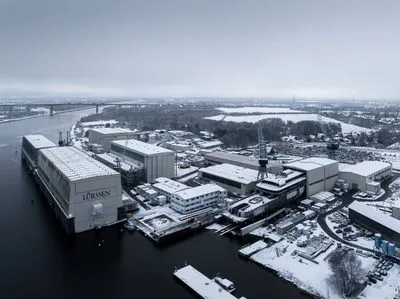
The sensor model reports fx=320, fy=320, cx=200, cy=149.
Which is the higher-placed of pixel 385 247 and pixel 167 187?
pixel 167 187

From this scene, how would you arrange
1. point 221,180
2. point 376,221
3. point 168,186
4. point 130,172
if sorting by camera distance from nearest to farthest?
1. point 376,221
2. point 168,186
3. point 221,180
4. point 130,172

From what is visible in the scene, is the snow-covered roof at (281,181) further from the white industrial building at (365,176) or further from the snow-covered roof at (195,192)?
the white industrial building at (365,176)

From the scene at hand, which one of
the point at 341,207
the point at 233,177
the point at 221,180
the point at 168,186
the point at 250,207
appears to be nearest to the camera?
the point at 250,207

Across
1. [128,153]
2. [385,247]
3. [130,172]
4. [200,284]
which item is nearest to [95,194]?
[130,172]

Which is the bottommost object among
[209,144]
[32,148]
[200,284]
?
[200,284]

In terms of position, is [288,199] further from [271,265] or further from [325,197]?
[271,265]

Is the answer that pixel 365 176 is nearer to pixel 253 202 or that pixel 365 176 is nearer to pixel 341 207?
pixel 341 207

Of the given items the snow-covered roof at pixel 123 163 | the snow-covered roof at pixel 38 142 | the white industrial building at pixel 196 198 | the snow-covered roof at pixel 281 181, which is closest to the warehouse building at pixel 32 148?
the snow-covered roof at pixel 38 142
